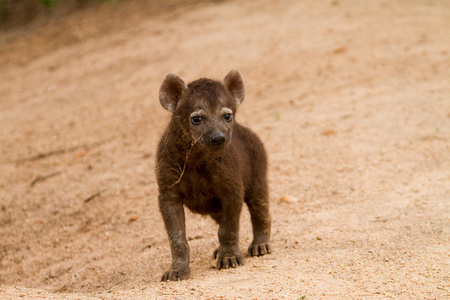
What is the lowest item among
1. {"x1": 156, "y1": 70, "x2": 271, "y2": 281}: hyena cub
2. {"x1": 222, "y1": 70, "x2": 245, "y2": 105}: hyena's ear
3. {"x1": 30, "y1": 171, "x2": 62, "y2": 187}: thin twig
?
{"x1": 30, "y1": 171, "x2": 62, "y2": 187}: thin twig

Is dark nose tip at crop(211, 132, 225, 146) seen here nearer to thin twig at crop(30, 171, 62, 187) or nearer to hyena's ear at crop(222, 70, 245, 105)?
hyena's ear at crop(222, 70, 245, 105)

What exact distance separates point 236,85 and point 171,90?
688mm

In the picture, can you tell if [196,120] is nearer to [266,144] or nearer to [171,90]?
[171,90]

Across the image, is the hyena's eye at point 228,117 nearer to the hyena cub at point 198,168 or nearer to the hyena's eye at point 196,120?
the hyena cub at point 198,168

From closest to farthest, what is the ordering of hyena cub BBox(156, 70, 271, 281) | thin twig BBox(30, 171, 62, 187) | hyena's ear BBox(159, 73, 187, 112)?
hyena cub BBox(156, 70, 271, 281), hyena's ear BBox(159, 73, 187, 112), thin twig BBox(30, 171, 62, 187)

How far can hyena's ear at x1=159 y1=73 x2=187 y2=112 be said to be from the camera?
527 centimetres

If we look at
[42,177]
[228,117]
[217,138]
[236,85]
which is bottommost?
[42,177]

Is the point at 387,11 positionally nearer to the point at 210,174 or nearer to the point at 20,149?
the point at 20,149

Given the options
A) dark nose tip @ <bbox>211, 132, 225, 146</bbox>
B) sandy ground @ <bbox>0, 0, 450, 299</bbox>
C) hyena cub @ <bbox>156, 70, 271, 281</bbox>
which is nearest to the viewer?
dark nose tip @ <bbox>211, 132, 225, 146</bbox>

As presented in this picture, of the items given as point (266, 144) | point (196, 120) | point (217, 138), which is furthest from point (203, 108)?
point (266, 144)

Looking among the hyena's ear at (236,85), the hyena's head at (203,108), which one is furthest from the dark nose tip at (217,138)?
the hyena's ear at (236,85)

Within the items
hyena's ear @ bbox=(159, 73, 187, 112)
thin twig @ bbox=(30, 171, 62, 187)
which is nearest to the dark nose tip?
hyena's ear @ bbox=(159, 73, 187, 112)

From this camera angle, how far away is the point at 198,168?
508 centimetres

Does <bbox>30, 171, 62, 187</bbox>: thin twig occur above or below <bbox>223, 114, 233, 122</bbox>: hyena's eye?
below
